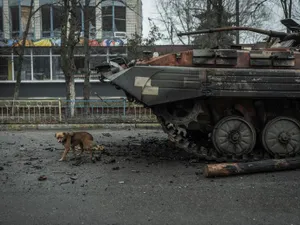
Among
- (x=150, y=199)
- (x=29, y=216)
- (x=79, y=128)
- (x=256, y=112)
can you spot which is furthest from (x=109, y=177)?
(x=79, y=128)

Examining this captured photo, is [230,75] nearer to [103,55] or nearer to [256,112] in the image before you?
[256,112]

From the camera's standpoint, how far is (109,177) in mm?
6203

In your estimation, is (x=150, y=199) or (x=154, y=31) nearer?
(x=150, y=199)

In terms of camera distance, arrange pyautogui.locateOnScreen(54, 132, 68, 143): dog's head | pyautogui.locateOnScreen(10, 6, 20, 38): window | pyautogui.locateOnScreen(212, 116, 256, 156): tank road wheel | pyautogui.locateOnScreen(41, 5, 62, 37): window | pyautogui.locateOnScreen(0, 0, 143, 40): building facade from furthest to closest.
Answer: pyautogui.locateOnScreen(10, 6, 20, 38): window, pyautogui.locateOnScreen(41, 5, 62, 37): window, pyautogui.locateOnScreen(0, 0, 143, 40): building facade, pyautogui.locateOnScreen(54, 132, 68, 143): dog's head, pyautogui.locateOnScreen(212, 116, 256, 156): tank road wheel

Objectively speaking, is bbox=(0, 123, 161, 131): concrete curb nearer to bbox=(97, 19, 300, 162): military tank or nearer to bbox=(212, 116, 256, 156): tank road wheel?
bbox=(97, 19, 300, 162): military tank

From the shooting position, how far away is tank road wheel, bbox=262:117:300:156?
6.92m

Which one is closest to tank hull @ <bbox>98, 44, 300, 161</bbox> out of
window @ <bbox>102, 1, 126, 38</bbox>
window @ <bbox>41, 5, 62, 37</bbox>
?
window @ <bbox>102, 1, 126, 38</bbox>

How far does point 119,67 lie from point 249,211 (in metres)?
3.72

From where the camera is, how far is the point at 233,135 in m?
6.86

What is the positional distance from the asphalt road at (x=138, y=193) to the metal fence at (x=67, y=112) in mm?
6514

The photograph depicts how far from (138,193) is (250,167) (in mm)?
1939

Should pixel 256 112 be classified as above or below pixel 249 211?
above

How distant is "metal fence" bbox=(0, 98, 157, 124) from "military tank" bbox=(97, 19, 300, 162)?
7.13 m

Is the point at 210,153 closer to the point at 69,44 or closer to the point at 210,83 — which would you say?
the point at 210,83
